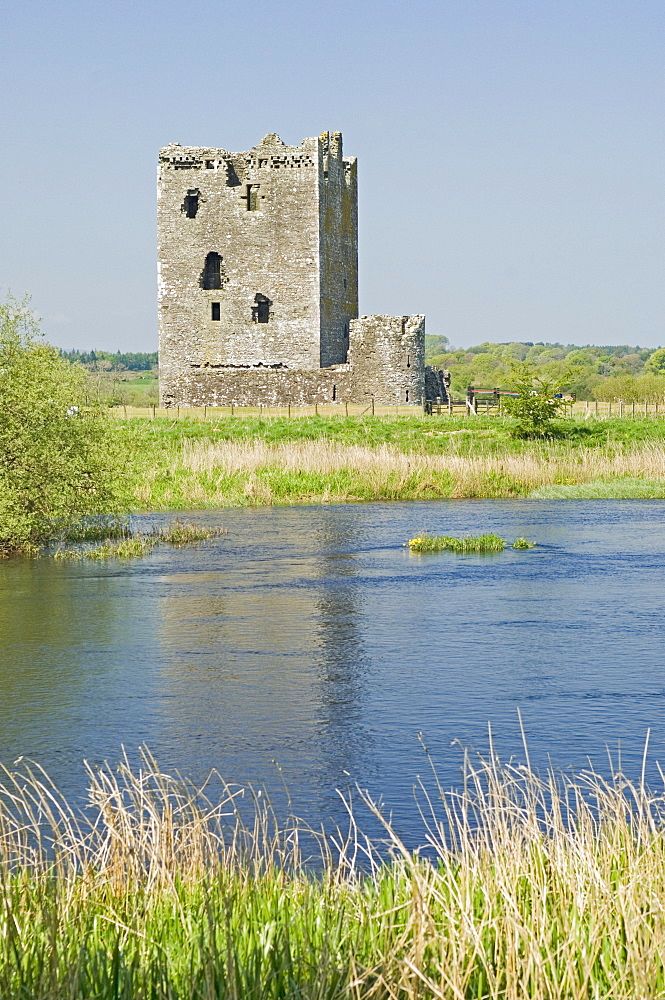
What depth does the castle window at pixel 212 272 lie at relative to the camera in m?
51.9

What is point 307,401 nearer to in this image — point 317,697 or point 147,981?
point 317,697

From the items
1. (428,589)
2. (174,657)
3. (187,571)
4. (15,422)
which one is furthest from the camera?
(15,422)

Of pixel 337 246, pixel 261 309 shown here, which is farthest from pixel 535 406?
pixel 337 246

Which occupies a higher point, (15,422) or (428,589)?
(15,422)

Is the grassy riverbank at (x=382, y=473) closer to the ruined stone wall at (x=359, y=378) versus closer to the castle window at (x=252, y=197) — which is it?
the ruined stone wall at (x=359, y=378)

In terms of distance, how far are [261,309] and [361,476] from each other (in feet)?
73.9

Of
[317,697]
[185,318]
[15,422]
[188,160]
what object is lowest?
[317,697]

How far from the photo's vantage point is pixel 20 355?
72.1ft

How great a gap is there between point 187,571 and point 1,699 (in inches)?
313

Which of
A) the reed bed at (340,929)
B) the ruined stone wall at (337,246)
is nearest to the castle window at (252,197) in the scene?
the ruined stone wall at (337,246)

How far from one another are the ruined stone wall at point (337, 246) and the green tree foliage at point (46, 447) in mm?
29034

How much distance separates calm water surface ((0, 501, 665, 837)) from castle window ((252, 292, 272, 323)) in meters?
29.3

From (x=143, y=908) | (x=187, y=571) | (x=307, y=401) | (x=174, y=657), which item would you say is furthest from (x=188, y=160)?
(x=143, y=908)

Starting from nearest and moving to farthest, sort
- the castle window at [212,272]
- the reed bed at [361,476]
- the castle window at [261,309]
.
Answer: the reed bed at [361,476]
the castle window at [261,309]
the castle window at [212,272]
